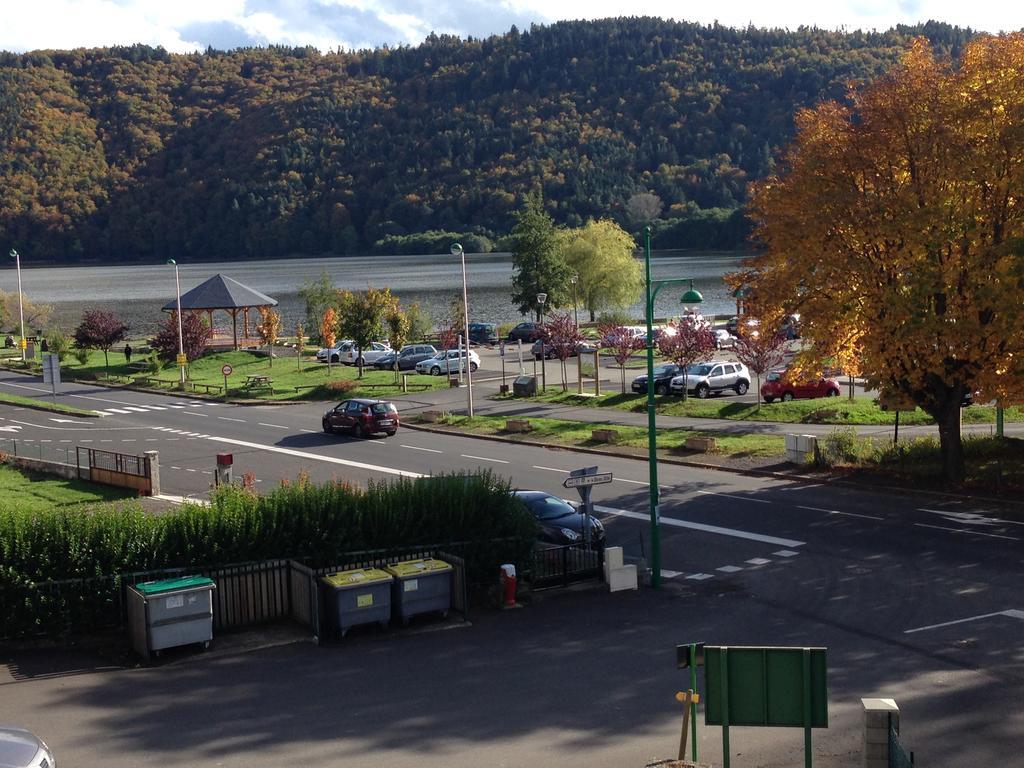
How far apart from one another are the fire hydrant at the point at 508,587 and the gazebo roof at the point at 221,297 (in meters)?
53.8

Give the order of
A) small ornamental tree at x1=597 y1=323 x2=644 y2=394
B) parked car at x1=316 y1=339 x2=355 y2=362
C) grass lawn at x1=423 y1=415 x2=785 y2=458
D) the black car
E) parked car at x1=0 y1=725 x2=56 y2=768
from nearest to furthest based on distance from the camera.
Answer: parked car at x1=0 y1=725 x2=56 y2=768, grass lawn at x1=423 y1=415 x2=785 y2=458, the black car, small ornamental tree at x1=597 y1=323 x2=644 y2=394, parked car at x1=316 y1=339 x2=355 y2=362

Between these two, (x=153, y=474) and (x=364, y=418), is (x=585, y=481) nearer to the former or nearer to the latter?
(x=153, y=474)

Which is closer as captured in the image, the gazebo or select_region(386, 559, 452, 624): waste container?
select_region(386, 559, 452, 624): waste container

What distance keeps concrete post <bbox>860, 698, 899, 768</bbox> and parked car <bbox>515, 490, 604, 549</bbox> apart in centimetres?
1009

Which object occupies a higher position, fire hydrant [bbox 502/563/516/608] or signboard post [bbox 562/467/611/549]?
signboard post [bbox 562/467/611/549]

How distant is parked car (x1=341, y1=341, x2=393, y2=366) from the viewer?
63.1m

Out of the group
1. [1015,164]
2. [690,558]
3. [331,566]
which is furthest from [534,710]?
[1015,164]

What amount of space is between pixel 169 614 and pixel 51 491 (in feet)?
44.7

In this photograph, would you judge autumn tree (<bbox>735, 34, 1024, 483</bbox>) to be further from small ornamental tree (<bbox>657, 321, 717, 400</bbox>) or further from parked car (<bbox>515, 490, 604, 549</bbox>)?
small ornamental tree (<bbox>657, 321, 717, 400</bbox>)

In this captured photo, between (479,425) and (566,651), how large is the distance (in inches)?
970

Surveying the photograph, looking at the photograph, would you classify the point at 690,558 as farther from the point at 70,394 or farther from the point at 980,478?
the point at 70,394

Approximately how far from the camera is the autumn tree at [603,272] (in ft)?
283

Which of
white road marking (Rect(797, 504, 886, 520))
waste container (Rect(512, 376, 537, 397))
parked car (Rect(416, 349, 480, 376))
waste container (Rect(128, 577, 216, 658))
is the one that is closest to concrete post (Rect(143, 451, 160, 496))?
waste container (Rect(128, 577, 216, 658))

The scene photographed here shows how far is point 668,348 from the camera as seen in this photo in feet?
146
